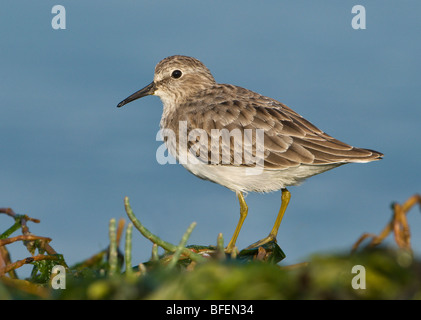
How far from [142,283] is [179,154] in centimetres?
775

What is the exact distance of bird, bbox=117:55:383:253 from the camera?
960 centimetres

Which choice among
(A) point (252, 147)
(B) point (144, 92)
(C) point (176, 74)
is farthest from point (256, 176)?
(B) point (144, 92)

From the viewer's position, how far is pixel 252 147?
9773mm

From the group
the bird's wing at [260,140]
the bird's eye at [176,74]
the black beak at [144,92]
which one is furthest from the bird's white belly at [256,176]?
the black beak at [144,92]

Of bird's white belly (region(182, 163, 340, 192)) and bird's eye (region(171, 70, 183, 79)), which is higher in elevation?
bird's eye (region(171, 70, 183, 79))

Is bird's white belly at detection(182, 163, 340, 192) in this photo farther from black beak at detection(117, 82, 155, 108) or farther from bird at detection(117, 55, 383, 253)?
black beak at detection(117, 82, 155, 108)

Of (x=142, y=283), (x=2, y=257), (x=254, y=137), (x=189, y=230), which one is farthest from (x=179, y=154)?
(x=142, y=283)

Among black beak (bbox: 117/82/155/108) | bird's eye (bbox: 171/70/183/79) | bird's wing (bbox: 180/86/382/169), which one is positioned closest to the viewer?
bird's wing (bbox: 180/86/382/169)

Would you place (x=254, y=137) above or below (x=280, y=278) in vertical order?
above

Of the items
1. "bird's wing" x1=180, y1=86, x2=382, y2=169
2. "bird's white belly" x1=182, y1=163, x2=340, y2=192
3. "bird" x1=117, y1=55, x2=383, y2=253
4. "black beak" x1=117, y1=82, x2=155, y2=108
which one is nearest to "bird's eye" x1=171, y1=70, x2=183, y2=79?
"black beak" x1=117, y1=82, x2=155, y2=108

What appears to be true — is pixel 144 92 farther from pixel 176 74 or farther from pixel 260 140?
pixel 260 140

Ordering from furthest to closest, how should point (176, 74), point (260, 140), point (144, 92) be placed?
point (144, 92), point (176, 74), point (260, 140)
